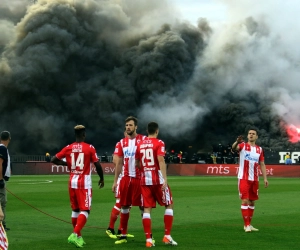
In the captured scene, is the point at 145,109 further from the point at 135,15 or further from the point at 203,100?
the point at 135,15

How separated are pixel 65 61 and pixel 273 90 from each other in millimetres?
23177

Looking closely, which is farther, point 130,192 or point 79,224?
point 130,192

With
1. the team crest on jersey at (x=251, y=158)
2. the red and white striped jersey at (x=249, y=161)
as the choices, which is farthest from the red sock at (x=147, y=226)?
the team crest on jersey at (x=251, y=158)

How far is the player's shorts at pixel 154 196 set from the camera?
1273cm

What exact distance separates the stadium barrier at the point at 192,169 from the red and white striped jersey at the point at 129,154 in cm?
3653

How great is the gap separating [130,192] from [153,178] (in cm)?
81

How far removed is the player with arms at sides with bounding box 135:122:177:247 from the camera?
12656 mm

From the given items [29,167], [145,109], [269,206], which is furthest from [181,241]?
[145,109]

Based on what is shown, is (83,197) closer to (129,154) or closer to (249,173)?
(129,154)

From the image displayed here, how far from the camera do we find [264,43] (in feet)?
255

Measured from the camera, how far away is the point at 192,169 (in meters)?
53.0

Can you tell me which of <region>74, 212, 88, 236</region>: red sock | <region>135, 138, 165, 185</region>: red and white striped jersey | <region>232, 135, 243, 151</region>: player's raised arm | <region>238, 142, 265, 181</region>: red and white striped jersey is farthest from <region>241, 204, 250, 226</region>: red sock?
<region>74, 212, 88, 236</region>: red sock

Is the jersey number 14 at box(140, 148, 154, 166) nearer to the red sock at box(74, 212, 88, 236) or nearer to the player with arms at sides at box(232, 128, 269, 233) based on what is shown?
the red sock at box(74, 212, 88, 236)

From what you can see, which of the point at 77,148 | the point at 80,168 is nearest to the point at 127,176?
the point at 80,168
